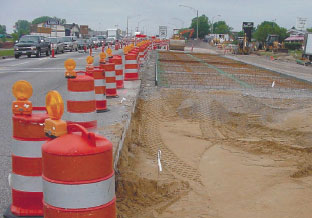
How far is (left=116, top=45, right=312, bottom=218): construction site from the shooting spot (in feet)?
17.9

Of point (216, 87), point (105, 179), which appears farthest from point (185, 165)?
point (216, 87)

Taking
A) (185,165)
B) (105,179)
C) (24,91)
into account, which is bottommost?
(185,165)

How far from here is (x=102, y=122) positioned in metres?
8.68

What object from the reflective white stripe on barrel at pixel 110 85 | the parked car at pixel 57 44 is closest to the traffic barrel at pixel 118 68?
the reflective white stripe on barrel at pixel 110 85

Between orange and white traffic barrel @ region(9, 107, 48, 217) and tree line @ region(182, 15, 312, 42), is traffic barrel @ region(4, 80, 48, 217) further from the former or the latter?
tree line @ region(182, 15, 312, 42)

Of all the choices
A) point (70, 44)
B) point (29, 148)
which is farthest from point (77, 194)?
point (70, 44)

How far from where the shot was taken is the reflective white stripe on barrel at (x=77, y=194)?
114 inches

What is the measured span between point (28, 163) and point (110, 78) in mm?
7872

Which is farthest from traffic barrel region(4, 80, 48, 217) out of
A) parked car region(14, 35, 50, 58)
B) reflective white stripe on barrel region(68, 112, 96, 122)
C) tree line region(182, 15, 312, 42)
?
tree line region(182, 15, 312, 42)

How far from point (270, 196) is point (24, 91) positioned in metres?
3.48

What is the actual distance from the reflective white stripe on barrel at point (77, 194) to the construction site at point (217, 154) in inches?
82.4

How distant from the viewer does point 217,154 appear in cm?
798

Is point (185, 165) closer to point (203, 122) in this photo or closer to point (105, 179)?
point (203, 122)

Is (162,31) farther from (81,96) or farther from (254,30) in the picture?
(81,96)
